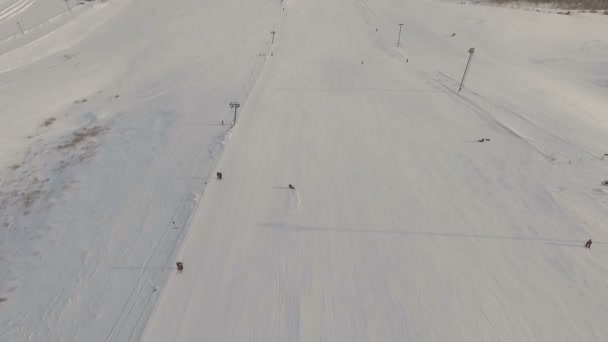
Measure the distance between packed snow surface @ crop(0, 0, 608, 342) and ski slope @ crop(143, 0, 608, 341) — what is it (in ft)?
0.23

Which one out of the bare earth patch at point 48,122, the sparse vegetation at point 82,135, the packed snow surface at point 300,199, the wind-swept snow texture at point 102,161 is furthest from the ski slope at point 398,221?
the bare earth patch at point 48,122

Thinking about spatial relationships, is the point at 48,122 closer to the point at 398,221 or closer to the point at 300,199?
the point at 300,199

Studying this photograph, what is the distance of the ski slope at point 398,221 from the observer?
971 cm

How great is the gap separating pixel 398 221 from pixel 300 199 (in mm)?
3800

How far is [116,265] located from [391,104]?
1651 centimetres

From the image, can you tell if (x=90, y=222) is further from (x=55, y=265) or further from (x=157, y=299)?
(x=157, y=299)

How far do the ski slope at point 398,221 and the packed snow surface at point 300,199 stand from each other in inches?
2.8

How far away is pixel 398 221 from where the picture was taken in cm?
1277

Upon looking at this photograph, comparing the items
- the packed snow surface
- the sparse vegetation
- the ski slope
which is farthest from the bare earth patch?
the ski slope

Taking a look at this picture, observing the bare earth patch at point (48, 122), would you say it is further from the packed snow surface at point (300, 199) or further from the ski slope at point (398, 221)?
the ski slope at point (398, 221)

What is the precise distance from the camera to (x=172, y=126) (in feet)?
60.6

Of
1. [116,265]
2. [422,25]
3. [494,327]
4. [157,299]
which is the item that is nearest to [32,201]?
[116,265]

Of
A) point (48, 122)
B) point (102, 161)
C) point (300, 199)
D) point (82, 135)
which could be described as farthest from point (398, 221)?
point (48, 122)

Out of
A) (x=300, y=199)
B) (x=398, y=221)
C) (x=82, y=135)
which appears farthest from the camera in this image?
(x=82, y=135)
